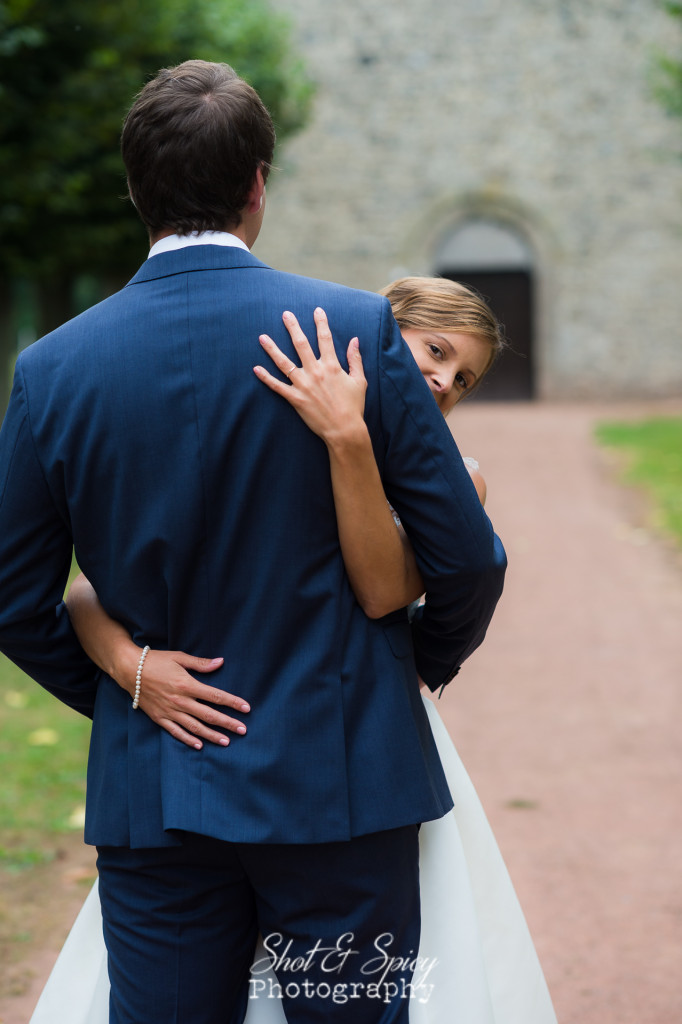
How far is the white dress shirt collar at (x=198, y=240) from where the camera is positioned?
1619 mm

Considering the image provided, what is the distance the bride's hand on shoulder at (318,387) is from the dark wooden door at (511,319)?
63.6ft

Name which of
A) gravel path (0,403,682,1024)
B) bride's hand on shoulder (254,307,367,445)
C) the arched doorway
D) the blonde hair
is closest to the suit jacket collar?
bride's hand on shoulder (254,307,367,445)

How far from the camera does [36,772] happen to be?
4.93 m

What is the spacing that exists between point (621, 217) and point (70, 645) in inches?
797

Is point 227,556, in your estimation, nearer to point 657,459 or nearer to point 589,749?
point 589,749

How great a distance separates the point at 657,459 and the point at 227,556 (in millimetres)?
12525

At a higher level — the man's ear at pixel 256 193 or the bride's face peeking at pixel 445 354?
the man's ear at pixel 256 193

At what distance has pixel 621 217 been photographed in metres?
20.5

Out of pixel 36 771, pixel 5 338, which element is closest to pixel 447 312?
pixel 36 771

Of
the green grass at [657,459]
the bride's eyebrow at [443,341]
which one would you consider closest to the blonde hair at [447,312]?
the bride's eyebrow at [443,341]

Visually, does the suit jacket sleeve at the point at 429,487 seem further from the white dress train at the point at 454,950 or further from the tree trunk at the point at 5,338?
the tree trunk at the point at 5,338

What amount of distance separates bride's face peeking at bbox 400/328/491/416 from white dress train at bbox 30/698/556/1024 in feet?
1.97

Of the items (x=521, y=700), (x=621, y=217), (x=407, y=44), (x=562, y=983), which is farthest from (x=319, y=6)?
(x=562, y=983)

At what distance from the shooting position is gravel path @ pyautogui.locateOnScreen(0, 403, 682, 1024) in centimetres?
333
